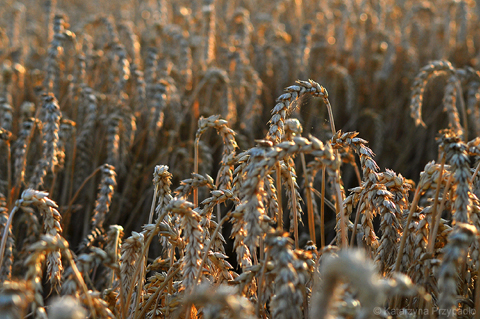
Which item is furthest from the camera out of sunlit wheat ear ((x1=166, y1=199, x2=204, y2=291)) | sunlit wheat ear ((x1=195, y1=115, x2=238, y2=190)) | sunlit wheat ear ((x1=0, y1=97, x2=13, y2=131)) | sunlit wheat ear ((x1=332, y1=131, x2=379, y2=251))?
sunlit wheat ear ((x1=0, y1=97, x2=13, y2=131))

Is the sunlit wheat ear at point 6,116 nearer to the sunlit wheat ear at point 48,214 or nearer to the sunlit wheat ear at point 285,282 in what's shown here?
the sunlit wheat ear at point 48,214

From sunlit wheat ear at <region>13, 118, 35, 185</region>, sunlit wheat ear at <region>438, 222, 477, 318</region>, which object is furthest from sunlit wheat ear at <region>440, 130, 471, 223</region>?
sunlit wheat ear at <region>13, 118, 35, 185</region>

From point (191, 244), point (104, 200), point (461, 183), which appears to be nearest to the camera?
point (461, 183)

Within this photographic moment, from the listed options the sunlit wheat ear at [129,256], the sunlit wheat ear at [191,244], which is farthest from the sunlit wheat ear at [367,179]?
the sunlit wheat ear at [129,256]

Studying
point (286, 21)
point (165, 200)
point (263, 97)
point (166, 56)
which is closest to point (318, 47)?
point (263, 97)

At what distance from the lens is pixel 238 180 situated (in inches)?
61.5

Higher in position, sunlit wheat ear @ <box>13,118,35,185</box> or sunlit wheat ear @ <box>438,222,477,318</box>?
sunlit wheat ear @ <box>13,118,35,185</box>

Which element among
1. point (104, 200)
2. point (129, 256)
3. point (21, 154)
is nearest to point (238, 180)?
point (129, 256)

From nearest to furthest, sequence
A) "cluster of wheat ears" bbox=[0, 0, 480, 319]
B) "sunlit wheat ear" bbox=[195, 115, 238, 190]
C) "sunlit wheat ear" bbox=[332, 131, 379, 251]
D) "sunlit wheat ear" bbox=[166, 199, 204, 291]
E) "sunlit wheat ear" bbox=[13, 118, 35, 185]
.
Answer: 1. "cluster of wheat ears" bbox=[0, 0, 480, 319]
2. "sunlit wheat ear" bbox=[166, 199, 204, 291]
3. "sunlit wheat ear" bbox=[332, 131, 379, 251]
4. "sunlit wheat ear" bbox=[195, 115, 238, 190]
5. "sunlit wheat ear" bbox=[13, 118, 35, 185]

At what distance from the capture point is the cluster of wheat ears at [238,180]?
3.66ft

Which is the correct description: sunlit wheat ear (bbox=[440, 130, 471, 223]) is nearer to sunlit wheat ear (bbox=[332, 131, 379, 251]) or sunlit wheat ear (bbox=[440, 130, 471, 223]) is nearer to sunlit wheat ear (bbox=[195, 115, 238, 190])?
sunlit wheat ear (bbox=[332, 131, 379, 251])

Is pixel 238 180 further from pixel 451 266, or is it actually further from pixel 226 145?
pixel 451 266

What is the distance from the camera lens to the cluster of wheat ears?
1.11m

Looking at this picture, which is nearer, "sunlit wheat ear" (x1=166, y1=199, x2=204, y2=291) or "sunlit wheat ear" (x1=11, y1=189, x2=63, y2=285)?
"sunlit wheat ear" (x1=166, y1=199, x2=204, y2=291)
